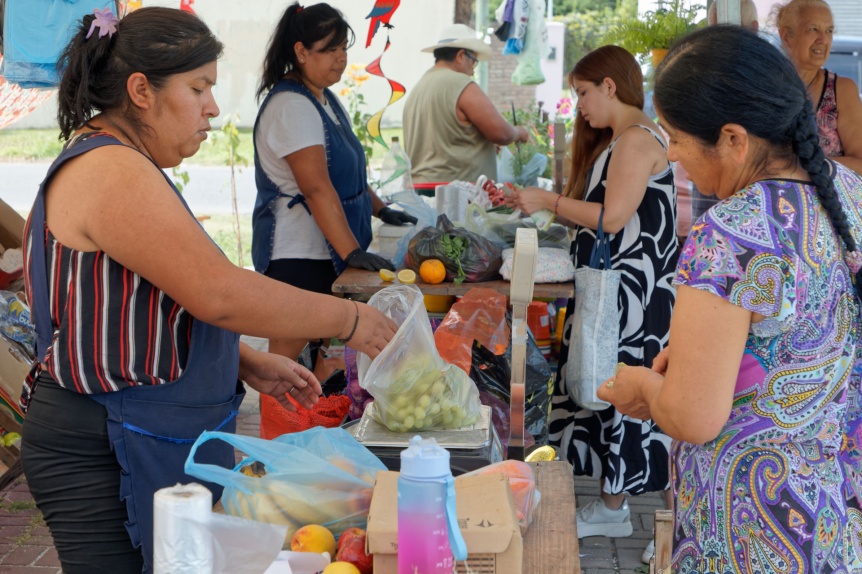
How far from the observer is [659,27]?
5.06 meters

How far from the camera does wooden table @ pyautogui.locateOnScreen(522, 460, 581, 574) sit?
1.52m

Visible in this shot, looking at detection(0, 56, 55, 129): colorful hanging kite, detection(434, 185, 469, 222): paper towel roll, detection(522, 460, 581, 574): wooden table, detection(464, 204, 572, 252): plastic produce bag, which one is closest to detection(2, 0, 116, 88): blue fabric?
detection(0, 56, 55, 129): colorful hanging kite

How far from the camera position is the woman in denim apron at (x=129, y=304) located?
5.37ft

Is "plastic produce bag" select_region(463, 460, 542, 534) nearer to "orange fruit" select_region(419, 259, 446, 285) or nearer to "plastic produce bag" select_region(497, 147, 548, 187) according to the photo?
"orange fruit" select_region(419, 259, 446, 285)

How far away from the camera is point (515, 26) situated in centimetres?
771

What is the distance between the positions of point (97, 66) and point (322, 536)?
1015 mm

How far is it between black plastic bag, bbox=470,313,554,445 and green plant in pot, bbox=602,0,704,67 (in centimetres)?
264

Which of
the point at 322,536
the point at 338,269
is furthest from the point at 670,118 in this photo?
the point at 338,269

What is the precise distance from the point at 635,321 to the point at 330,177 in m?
Result: 1.43

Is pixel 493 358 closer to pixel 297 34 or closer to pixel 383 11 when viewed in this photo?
pixel 297 34

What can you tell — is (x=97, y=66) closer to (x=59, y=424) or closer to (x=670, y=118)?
(x=59, y=424)

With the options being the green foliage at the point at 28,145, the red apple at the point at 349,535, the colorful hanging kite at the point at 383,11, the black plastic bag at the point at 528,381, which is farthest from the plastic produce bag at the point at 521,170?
the green foliage at the point at 28,145

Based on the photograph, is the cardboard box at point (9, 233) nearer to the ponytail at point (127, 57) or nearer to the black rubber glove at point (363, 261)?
the black rubber glove at point (363, 261)

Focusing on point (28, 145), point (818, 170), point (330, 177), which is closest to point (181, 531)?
point (818, 170)
